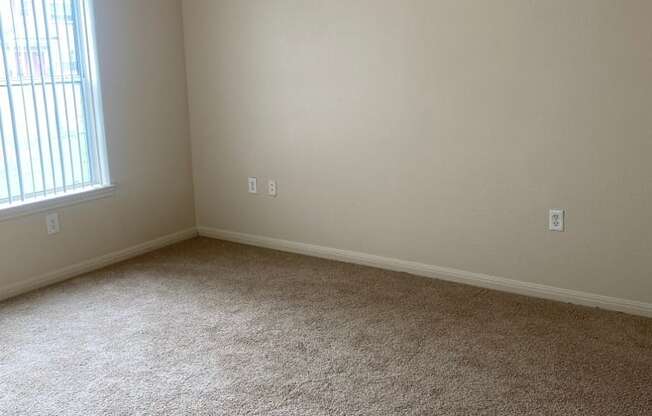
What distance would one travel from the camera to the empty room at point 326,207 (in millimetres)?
2746

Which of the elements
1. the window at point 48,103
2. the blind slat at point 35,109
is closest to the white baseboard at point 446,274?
the window at point 48,103

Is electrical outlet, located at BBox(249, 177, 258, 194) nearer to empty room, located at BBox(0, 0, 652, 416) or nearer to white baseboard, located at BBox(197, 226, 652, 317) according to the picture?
empty room, located at BBox(0, 0, 652, 416)

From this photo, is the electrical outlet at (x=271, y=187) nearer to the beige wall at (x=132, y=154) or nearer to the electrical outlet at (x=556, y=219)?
the beige wall at (x=132, y=154)

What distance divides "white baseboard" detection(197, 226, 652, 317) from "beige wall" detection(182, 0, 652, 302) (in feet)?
0.13

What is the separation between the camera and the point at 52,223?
3.84 m

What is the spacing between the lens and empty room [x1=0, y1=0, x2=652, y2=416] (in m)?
2.75

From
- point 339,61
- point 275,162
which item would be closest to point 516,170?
point 339,61

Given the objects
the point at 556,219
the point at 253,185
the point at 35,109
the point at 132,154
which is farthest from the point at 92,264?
the point at 556,219

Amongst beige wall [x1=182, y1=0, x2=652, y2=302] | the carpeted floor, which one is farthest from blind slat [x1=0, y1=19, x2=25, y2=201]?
beige wall [x1=182, y1=0, x2=652, y2=302]

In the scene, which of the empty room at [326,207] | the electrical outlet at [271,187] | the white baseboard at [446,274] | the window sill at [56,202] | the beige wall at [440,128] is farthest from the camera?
the electrical outlet at [271,187]

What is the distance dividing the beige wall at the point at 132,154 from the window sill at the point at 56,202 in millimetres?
41

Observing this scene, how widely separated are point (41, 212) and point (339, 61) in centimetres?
195

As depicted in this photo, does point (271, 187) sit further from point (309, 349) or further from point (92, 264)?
point (309, 349)

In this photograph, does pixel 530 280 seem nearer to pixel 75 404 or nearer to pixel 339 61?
pixel 339 61
